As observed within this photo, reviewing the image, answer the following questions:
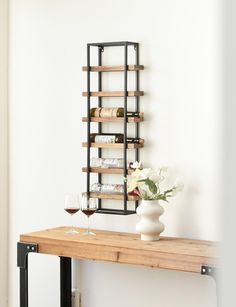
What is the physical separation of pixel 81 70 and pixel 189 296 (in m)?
1.46

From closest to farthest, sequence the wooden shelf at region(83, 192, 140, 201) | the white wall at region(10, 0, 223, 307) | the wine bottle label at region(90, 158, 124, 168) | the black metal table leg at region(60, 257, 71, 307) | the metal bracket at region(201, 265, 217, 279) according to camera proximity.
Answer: the metal bracket at region(201, 265, 217, 279) → the white wall at region(10, 0, 223, 307) → the wooden shelf at region(83, 192, 140, 201) → the wine bottle label at region(90, 158, 124, 168) → the black metal table leg at region(60, 257, 71, 307)

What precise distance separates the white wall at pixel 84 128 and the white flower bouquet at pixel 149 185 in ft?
0.38

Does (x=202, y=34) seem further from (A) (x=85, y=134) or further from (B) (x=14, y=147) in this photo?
(B) (x=14, y=147)

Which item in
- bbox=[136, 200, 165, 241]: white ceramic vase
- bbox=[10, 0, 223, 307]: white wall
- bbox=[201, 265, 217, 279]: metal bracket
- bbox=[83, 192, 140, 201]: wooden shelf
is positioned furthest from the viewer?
bbox=[83, 192, 140, 201]: wooden shelf

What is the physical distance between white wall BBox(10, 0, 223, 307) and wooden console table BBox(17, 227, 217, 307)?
0.59 ft

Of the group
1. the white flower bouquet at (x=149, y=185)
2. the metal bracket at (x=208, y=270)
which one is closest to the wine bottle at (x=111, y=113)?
the white flower bouquet at (x=149, y=185)

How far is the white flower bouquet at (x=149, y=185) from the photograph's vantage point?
341 cm

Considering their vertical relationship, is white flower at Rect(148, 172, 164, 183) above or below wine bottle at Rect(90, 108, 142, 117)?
below

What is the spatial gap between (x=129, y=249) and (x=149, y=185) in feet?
1.24

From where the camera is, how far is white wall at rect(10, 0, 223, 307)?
11.6ft

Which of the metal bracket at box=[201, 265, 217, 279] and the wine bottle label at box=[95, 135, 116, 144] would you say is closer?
the metal bracket at box=[201, 265, 217, 279]

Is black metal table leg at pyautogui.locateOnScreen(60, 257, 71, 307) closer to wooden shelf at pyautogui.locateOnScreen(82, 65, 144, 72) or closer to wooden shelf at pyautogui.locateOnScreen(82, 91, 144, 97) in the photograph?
wooden shelf at pyautogui.locateOnScreen(82, 91, 144, 97)

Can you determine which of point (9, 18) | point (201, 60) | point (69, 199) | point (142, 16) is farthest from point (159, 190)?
point (9, 18)

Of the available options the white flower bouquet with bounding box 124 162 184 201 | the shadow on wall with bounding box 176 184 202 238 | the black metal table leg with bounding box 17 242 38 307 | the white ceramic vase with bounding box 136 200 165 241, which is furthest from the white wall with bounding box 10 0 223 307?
the black metal table leg with bounding box 17 242 38 307
